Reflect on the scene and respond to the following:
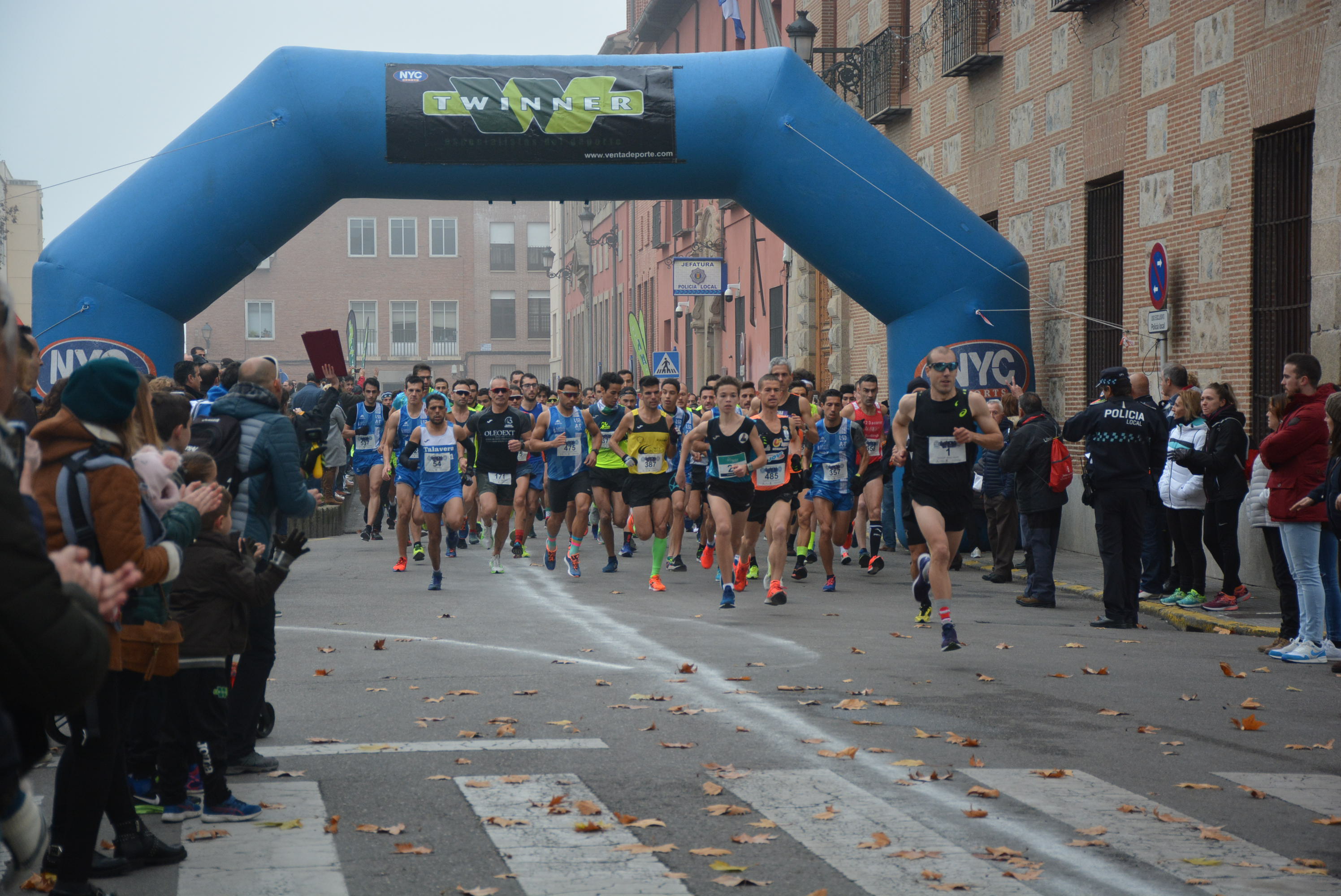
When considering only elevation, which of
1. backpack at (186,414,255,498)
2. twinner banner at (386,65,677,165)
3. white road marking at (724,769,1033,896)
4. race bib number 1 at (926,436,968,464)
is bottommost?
white road marking at (724,769,1033,896)

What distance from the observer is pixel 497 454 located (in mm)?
16500

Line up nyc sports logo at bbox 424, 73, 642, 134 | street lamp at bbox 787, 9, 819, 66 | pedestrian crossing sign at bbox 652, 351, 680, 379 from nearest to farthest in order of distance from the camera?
nyc sports logo at bbox 424, 73, 642, 134
street lamp at bbox 787, 9, 819, 66
pedestrian crossing sign at bbox 652, 351, 680, 379

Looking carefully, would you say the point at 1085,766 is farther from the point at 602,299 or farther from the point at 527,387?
the point at 602,299

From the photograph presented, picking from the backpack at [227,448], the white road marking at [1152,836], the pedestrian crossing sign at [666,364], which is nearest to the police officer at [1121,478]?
the white road marking at [1152,836]

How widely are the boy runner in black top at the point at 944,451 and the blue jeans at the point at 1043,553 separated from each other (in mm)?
2175

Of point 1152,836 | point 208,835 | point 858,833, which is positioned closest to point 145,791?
point 208,835

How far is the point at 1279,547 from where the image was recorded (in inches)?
415

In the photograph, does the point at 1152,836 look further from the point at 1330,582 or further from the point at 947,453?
the point at 947,453

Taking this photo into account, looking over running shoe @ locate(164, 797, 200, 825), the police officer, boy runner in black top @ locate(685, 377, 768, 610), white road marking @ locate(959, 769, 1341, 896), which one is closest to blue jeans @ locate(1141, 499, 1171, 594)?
the police officer

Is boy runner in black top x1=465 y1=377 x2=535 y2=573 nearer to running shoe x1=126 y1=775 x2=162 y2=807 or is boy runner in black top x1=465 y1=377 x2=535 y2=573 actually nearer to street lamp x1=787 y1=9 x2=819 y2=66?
street lamp x1=787 y1=9 x2=819 y2=66

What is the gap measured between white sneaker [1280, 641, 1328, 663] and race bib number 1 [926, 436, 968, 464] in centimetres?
243

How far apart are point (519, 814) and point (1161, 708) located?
385 cm

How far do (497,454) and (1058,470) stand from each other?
239 inches

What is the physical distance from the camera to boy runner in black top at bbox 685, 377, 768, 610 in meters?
13.2
